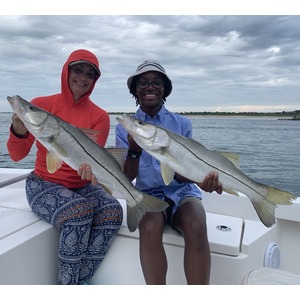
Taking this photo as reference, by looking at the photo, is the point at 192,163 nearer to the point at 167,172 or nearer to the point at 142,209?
the point at 167,172

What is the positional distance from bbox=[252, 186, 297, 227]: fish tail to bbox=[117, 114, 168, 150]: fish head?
2.67ft

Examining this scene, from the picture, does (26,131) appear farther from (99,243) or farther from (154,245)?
(154,245)

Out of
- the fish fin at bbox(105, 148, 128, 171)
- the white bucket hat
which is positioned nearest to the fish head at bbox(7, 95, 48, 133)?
the fish fin at bbox(105, 148, 128, 171)

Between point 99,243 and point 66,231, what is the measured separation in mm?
329

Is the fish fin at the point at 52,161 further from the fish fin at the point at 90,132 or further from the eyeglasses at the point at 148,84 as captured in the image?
the eyeglasses at the point at 148,84

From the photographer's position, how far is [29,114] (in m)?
2.51

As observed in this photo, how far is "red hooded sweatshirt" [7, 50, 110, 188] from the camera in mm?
2895

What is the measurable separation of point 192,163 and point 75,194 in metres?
0.97

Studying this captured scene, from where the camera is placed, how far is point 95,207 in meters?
2.79

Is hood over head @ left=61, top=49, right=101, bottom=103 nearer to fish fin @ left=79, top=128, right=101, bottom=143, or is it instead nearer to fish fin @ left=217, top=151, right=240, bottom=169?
fish fin @ left=79, top=128, right=101, bottom=143

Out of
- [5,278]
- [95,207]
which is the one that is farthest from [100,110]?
[5,278]

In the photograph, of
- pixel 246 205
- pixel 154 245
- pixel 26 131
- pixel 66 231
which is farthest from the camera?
pixel 246 205

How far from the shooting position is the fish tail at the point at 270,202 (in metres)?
2.39

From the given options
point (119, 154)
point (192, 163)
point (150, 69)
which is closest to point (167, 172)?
point (192, 163)
